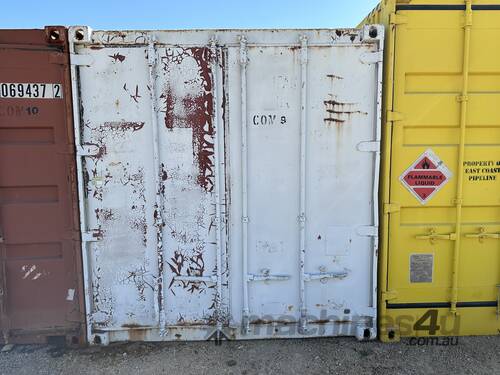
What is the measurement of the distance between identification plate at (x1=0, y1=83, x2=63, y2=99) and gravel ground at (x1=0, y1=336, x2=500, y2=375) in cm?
213

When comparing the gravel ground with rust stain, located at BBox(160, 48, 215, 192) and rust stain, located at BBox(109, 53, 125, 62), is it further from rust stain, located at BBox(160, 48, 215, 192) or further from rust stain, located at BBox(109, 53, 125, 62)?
rust stain, located at BBox(109, 53, 125, 62)

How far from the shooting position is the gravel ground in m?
3.09

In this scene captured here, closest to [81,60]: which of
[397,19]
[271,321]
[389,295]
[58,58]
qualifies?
[58,58]

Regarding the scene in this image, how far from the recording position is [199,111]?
10.6 feet

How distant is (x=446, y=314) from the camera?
3451 millimetres

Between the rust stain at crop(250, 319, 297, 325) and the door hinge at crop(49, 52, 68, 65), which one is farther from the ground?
the door hinge at crop(49, 52, 68, 65)

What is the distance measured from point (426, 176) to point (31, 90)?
3.34m

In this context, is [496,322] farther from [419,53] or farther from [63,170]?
[63,170]

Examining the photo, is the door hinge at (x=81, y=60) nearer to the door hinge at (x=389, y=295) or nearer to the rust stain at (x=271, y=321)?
the rust stain at (x=271, y=321)

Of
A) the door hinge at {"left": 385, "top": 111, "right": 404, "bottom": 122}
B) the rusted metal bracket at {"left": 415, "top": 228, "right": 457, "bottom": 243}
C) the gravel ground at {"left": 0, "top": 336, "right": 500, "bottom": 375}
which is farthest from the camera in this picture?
the rusted metal bracket at {"left": 415, "top": 228, "right": 457, "bottom": 243}

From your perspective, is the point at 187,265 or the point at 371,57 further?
the point at 187,265

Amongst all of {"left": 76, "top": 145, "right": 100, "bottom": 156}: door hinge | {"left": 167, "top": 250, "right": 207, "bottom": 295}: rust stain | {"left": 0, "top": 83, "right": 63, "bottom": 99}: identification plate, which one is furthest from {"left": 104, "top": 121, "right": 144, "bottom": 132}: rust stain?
{"left": 167, "top": 250, "right": 207, "bottom": 295}: rust stain

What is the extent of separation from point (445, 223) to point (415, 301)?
733mm

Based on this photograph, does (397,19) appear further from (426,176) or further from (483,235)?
(483,235)
